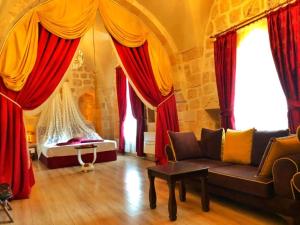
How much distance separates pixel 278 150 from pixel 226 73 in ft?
6.53

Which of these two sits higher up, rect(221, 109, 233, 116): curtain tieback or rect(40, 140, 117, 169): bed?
rect(221, 109, 233, 116): curtain tieback

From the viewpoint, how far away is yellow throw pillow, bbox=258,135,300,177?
8.38 feet

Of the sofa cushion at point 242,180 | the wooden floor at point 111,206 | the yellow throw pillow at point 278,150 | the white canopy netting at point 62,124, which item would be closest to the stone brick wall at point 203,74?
the wooden floor at point 111,206

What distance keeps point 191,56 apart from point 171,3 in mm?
1004

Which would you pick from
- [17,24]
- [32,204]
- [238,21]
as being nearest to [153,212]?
[32,204]

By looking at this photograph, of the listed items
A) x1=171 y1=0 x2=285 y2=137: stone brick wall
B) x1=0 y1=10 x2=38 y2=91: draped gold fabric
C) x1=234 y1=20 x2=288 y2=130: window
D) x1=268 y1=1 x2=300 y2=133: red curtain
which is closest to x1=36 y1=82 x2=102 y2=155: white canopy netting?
x1=171 y1=0 x2=285 y2=137: stone brick wall

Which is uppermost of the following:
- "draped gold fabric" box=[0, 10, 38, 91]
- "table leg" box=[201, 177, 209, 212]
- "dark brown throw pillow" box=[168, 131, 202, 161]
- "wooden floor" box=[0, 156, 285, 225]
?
"draped gold fabric" box=[0, 10, 38, 91]

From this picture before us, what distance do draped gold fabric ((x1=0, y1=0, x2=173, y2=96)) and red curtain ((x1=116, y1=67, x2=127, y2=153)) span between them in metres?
2.83

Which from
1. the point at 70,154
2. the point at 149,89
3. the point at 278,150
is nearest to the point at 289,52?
the point at 278,150

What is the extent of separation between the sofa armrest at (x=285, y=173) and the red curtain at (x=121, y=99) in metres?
6.00

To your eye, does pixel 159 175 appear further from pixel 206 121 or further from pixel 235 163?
pixel 206 121

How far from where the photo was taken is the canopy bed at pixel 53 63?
12.9 ft

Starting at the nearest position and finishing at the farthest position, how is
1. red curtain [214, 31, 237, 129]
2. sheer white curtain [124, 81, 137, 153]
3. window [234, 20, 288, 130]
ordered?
window [234, 20, 288, 130]
red curtain [214, 31, 237, 129]
sheer white curtain [124, 81, 137, 153]

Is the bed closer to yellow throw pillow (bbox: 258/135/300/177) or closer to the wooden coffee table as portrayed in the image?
the wooden coffee table
